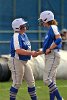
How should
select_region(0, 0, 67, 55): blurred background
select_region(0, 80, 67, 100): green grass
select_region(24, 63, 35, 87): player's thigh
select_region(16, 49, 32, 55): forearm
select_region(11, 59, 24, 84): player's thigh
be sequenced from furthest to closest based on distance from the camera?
select_region(0, 0, 67, 55): blurred background, select_region(0, 80, 67, 100): green grass, select_region(24, 63, 35, 87): player's thigh, select_region(11, 59, 24, 84): player's thigh, select_region(16, 49, 32, 55): forearm

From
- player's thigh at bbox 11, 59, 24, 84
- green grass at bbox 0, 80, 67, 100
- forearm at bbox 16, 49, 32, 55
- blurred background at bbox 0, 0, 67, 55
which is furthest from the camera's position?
blurred background at bbox 0, 0, 67, 55

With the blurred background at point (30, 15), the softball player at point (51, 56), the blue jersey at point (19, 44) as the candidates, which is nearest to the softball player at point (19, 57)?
the blue jersey at point (19, 44)

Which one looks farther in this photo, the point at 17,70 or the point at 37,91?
the point at 37,91

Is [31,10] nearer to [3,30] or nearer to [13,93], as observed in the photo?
[3,30]

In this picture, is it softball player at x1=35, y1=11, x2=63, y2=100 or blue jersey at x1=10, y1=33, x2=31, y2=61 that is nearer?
blue jersey at x1=10, y1=33, x2=31, y2=61

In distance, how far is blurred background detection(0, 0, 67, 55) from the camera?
21844mm

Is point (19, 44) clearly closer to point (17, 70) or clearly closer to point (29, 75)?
point (17, 70)

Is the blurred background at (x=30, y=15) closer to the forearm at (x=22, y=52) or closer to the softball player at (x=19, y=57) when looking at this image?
the softball player at (x=19, y=57)

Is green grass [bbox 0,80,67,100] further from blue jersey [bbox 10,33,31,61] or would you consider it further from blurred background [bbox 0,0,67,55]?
blurred background [bbox 0,0,67,55]

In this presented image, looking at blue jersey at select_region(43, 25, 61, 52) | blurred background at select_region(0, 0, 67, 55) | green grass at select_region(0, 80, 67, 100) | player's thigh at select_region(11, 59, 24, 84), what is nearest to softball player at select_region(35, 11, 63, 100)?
blue jersey at select_region(43, 25, 61, 52)

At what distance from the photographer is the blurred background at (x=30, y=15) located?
71.7 ft

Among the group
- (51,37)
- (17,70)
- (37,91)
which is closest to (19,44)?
(17,70)

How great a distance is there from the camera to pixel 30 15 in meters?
22.4

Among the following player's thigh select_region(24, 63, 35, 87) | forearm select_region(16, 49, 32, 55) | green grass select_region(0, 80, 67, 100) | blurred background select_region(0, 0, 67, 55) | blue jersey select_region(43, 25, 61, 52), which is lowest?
green grass select_region(0, 80, 67, 100)
